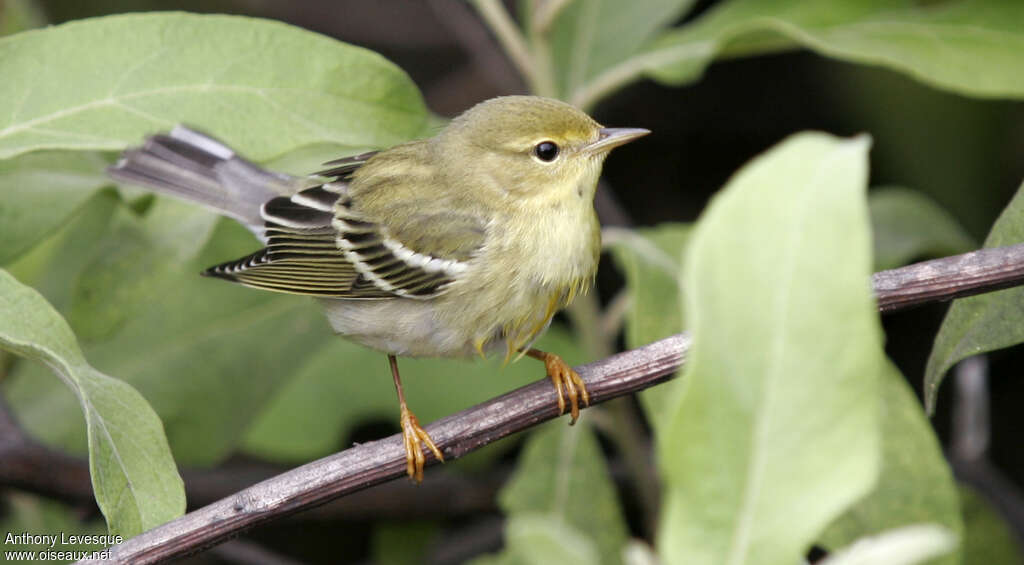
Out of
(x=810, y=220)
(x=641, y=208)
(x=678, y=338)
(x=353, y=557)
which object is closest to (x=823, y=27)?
(x=678, y=338)

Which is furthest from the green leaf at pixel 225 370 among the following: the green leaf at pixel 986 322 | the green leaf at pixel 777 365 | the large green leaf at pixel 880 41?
the green leaf at pixel 777 365

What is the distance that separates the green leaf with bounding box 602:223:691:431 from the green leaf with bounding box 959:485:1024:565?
1090 millimetres

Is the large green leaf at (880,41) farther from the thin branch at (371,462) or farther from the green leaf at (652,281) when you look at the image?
the thin branch at (371,462)

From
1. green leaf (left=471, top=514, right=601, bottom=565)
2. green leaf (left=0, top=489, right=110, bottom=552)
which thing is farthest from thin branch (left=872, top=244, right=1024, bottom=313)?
green leaf (left=0, top=489, right=110, bottom=552)

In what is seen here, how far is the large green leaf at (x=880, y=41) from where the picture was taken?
8.59 ft

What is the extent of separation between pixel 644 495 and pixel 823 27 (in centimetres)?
145

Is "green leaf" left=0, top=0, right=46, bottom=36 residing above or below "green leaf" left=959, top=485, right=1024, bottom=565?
above

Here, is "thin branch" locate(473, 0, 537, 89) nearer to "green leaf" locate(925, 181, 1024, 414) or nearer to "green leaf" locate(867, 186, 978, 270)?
"green leaf" locate(867, 186, 978, 270)

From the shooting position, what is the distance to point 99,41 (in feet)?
7.43

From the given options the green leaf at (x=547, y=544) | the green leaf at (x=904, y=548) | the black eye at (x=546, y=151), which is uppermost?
the black eye at (x=546, y=151)

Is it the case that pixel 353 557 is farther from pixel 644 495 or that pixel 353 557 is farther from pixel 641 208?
pixel 641 208

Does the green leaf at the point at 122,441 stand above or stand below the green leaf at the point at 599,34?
below

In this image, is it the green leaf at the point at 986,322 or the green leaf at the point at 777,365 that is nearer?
the green leaf at the point at 777,365

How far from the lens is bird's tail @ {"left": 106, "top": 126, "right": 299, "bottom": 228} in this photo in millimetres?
2648
